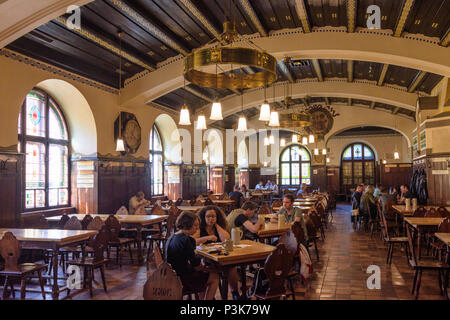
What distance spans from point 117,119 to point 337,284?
272 inches

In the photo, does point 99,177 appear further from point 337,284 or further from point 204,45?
point 337,284

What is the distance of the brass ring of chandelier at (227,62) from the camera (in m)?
4.11

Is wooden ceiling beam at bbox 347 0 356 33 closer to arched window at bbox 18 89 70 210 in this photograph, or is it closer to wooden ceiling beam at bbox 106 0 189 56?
wooden ceiling beam at bbox 106 0 189 56

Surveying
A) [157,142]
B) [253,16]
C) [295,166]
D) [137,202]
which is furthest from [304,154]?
[253,16]

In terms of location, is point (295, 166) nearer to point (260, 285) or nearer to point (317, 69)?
point (317, 69)

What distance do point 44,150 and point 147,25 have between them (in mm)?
3712

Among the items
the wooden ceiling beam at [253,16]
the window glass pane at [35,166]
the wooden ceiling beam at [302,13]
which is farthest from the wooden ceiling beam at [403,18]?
the window glass pane at [35,166]

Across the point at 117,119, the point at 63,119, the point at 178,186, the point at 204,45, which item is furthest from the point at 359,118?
the point at 63,119

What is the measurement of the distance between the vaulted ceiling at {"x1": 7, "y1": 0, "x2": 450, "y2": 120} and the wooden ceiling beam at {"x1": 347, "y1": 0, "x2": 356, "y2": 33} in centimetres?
1

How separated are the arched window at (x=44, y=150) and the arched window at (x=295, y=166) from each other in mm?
14054

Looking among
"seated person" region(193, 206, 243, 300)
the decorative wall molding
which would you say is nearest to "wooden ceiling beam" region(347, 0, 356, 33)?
"seated person" region(193, 206, 243, 300)

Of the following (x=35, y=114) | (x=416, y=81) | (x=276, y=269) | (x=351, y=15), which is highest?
(x=351, y=15)

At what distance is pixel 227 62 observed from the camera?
13.5ft

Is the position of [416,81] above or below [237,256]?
above
